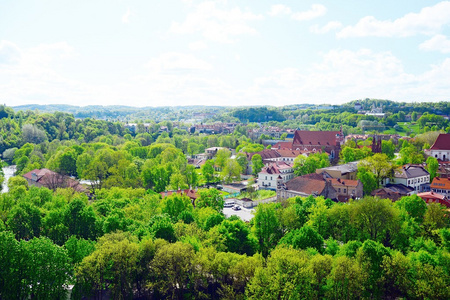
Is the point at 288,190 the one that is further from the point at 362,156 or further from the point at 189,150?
the point at 189,150

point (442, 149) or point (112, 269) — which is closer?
point (112, 269)

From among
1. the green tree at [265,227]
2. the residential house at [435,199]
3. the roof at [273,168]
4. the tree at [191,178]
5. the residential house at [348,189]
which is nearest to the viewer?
the green tree at [265,227]

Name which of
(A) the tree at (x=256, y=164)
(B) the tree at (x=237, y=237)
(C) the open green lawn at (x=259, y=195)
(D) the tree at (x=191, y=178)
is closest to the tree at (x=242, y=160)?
(A) the tree at (x=256, y=164)

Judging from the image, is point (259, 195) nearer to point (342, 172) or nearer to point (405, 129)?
point (342, 172)

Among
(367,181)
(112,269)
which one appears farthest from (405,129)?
(112,269)

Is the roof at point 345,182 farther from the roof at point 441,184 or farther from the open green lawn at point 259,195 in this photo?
the roof at point 441,184
